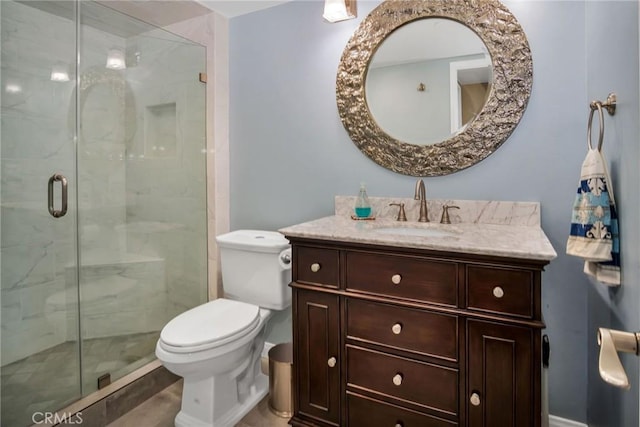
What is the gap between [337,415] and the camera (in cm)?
151

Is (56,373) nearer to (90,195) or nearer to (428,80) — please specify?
(90,195)

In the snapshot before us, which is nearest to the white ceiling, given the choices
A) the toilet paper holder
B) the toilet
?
the toilet

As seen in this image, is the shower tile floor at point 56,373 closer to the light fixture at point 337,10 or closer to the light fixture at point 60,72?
the light fixture at point 60,72

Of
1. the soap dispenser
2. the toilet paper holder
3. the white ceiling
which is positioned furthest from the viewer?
the white ceiling

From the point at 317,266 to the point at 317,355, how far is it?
1.24 ft

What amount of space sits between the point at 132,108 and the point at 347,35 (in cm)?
134

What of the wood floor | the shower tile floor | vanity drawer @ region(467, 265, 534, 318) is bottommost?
the wood floor

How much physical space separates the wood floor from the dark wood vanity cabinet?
0.31 metres

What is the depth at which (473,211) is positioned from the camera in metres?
1.75

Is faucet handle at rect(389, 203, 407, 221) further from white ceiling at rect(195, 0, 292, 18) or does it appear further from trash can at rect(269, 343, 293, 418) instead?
white ceiling at rect(195, 0, 292, 18)

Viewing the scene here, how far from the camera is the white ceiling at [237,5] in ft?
7.32

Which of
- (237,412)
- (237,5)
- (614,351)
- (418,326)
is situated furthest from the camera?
(237,5)

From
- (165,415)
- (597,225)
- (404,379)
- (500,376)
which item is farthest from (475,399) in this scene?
(165,415)

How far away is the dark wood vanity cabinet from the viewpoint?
118 centimetres
